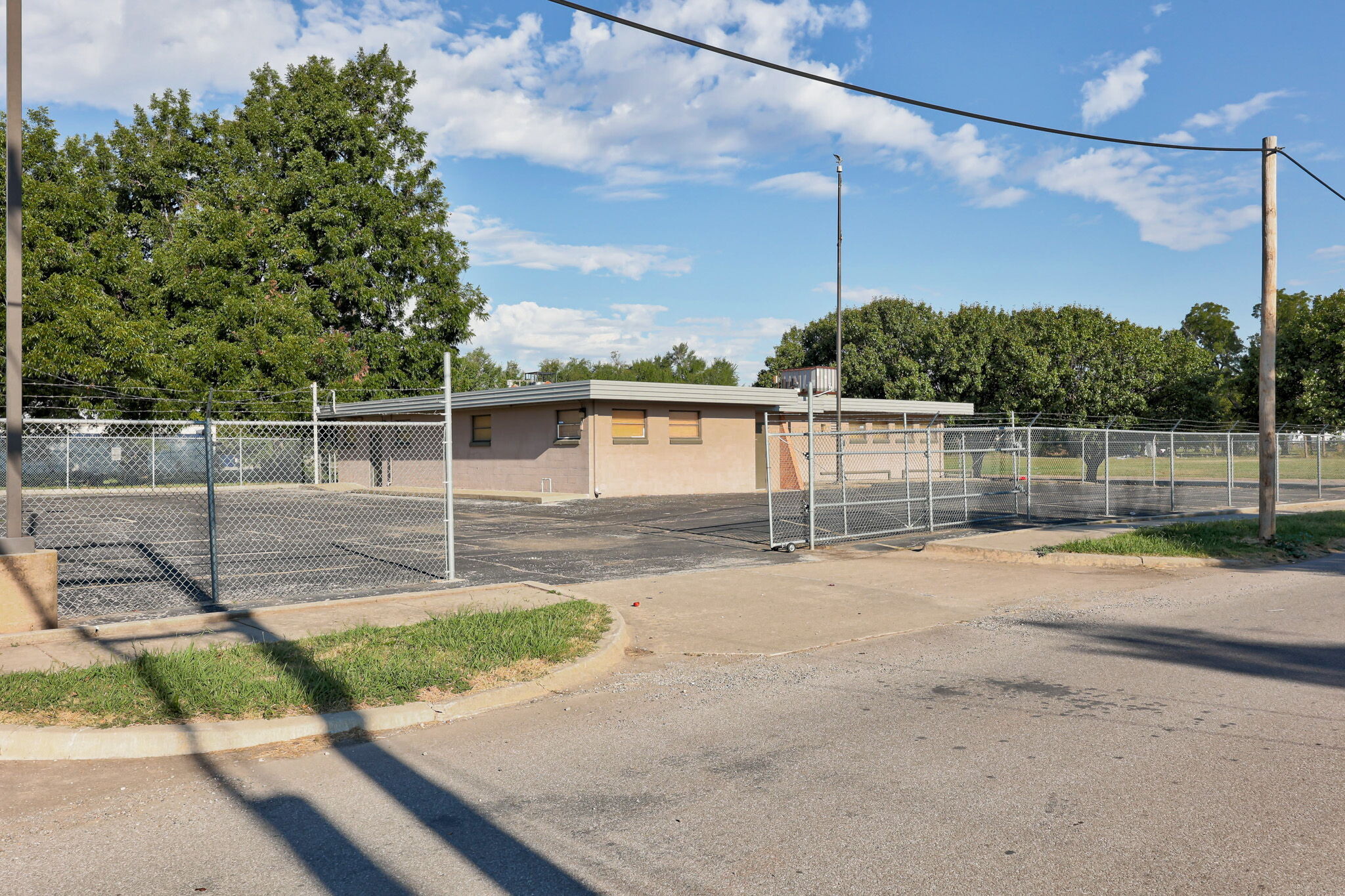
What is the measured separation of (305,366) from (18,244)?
30.3m

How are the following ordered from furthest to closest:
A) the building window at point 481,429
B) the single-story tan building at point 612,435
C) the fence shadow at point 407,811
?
the building window at point 481,429
the single-story tan building at point 612,435
the fence shadow at point 407,811

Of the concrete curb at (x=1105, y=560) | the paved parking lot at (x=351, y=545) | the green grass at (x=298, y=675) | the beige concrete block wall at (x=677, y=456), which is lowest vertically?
the concrete curb at (x=1105, y=560)

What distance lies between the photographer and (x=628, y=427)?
28.7 m

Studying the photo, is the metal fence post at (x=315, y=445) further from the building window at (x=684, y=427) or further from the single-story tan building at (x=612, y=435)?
the building window at (x=684, y=427)

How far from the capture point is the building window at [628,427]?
2831cm

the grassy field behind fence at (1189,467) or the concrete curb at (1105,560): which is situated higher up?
the grassy field behind fence at (1189,467)

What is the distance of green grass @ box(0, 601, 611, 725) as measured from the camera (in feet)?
19.2

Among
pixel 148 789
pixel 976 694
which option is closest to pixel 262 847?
pixel 148 789

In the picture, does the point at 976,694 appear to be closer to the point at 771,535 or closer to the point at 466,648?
the point at 466,648

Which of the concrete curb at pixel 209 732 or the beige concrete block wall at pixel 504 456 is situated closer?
the concrete curb at pixel 209 732

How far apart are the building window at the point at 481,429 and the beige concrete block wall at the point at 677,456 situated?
6223 millimetres

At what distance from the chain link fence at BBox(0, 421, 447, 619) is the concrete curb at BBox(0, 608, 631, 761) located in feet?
12.6

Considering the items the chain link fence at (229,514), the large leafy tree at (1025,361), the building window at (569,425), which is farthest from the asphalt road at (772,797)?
the large leafy tree at (1025,361)

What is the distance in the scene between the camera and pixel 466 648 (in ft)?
24.5
